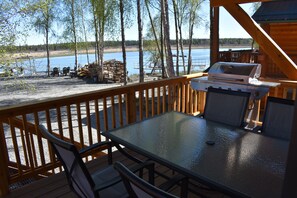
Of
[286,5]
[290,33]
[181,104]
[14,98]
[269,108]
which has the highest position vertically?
[286,5]

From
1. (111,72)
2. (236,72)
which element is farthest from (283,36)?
(111,72)

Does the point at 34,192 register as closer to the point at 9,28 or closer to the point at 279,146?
the point at 279,146

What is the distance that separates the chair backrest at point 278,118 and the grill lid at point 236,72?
0.97 metres

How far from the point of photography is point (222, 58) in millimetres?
8961

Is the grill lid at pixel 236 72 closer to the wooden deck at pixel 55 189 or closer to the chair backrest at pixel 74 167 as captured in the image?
the wooden deck at pixel 55 189

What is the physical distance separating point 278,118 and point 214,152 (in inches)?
36.7

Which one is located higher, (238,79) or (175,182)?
(238,79)

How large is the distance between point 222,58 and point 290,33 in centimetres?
231

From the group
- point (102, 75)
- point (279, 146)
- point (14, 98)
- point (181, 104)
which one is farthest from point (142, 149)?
point (102, 75)

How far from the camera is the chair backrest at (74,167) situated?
148cm

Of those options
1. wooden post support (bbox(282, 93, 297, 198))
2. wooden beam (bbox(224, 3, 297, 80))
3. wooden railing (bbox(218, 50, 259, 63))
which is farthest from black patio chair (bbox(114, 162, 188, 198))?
wooden railing (bbox(218, 50, 259, 63))

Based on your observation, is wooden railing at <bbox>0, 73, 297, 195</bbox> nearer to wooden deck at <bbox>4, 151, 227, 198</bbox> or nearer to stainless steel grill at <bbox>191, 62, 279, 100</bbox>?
wooden deck at <bbox>4, 151, 227, 198</bbox>

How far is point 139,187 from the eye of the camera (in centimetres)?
111

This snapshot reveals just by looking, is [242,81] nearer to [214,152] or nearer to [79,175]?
[214,152]
